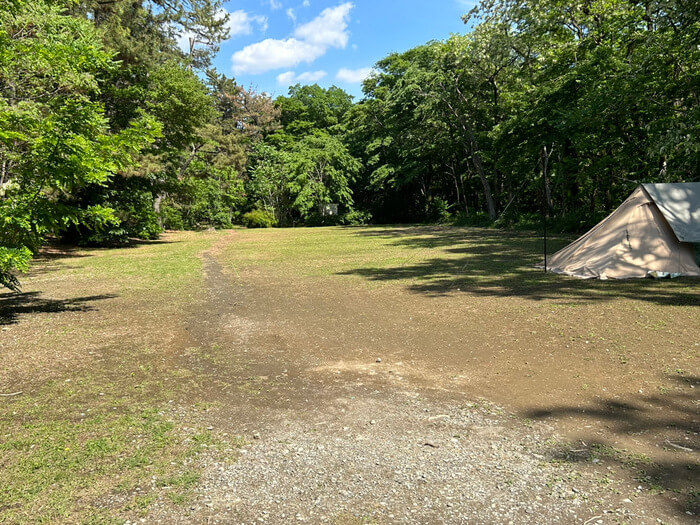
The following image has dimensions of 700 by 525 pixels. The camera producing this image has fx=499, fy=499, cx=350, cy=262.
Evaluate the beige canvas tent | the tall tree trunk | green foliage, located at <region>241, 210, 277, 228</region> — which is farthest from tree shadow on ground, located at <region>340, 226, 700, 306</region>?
green foliage, located at <region>241, 210, 277, 228</region>

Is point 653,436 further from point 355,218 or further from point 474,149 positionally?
point 355,218

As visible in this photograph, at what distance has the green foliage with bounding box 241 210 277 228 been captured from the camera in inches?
1768

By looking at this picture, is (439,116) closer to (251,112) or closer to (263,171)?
(263,171)

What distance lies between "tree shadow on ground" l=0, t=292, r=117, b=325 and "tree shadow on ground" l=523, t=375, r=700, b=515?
7965 mm

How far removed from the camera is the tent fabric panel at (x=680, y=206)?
10617mm

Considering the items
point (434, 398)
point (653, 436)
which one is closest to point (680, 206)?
point (653, 436)

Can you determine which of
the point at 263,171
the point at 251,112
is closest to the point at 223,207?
the point at 263,171

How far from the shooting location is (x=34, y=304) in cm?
929

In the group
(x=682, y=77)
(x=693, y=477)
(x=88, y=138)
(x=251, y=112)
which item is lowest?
(x=693, y=477)

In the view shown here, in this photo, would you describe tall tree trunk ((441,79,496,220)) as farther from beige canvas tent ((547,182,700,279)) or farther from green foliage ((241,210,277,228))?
beige canvas tent ((547,182,700,279))

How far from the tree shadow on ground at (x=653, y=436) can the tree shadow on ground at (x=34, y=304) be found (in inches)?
314

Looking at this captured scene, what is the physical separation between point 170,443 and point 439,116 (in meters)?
33.1

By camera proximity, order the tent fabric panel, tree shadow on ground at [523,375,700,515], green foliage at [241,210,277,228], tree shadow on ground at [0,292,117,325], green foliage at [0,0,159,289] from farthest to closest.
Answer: green foliage at [241,210,277,228] → the tent fabric panel → tree shadow on ground at [0,292,117,325] → green foliage at [0,0,159,289] → tree shadow on ground at [523,375,700,515]

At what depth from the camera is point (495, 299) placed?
9.06m
